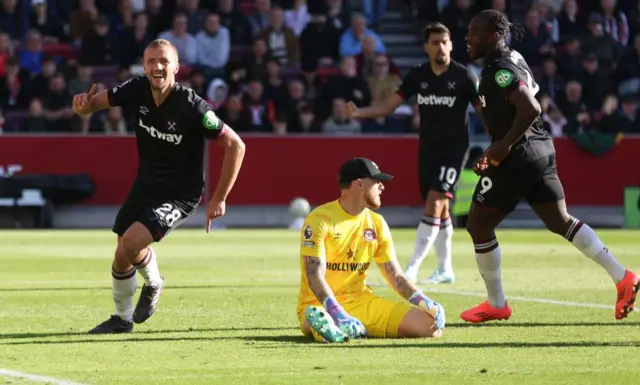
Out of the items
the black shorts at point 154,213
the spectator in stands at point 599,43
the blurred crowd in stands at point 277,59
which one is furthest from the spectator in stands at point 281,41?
the black shorts at point 154,213

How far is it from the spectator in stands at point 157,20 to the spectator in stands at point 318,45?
273 cm

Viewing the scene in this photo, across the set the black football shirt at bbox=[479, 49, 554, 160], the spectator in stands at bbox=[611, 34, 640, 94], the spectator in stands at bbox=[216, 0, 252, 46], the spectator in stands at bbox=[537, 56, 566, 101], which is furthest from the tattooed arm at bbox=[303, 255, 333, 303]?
the spectator in stands at bbox=[611, 34, 640, 94]

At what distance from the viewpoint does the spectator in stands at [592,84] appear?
29.5 m

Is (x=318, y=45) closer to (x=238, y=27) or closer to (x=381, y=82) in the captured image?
(x=238, y=27)

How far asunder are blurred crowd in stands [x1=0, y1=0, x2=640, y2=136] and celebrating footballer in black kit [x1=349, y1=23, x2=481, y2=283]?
12.7 metres

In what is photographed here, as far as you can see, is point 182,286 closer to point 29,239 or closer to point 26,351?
point 26,351

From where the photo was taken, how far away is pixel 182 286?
46.8ft

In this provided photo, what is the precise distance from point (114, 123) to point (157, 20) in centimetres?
339

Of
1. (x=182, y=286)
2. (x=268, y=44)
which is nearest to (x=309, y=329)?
(x=182, y=286)

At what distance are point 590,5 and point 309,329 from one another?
937 inches

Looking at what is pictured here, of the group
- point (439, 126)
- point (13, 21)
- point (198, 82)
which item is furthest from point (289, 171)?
point (439, 126)

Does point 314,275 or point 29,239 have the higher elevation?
point 314,275

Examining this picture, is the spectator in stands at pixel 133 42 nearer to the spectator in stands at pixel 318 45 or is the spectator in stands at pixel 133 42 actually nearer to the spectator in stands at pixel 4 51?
the spectator in stands at pixel 4 51

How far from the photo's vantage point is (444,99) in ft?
48.1
